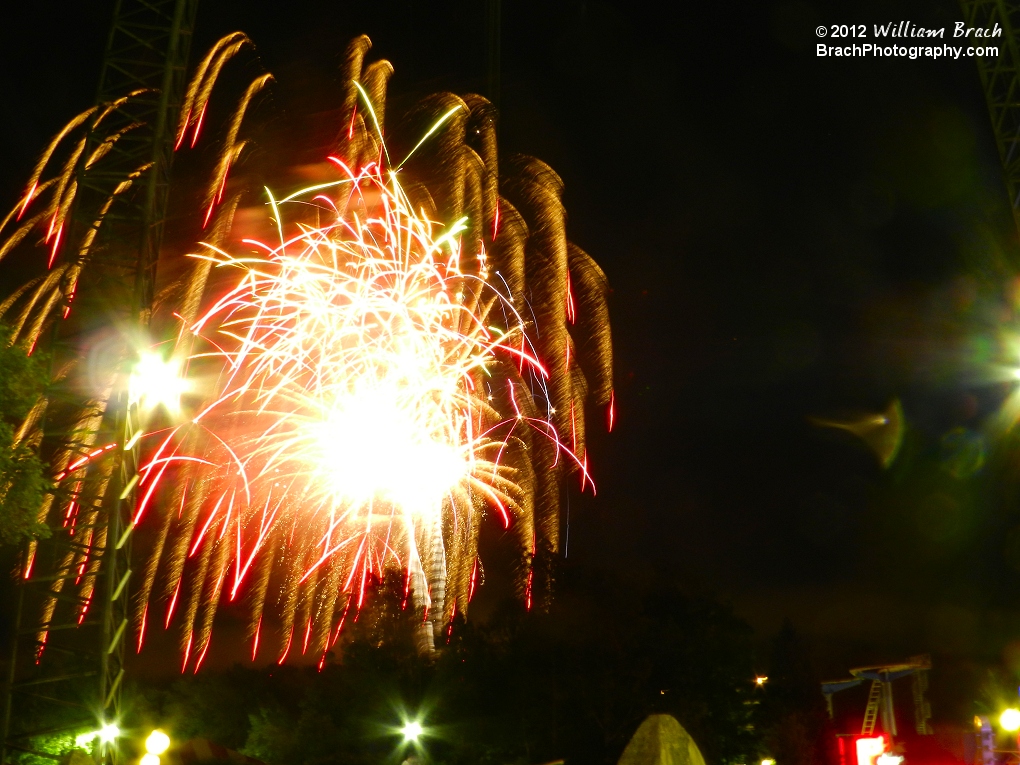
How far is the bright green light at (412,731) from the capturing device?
2864cm

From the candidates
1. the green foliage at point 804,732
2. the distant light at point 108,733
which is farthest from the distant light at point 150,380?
the green foliage at point 804,732

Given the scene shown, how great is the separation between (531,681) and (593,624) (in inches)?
106

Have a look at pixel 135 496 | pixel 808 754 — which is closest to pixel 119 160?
pixel 135 496

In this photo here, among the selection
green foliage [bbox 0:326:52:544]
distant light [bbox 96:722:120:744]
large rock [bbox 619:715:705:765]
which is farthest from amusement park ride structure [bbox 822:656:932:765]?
green foliage [bbox 0:326:52:544]

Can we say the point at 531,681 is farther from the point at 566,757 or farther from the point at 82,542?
the point at 82,542

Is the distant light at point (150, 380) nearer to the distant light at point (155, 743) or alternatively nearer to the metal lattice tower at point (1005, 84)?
the distant light at point (155, 743)

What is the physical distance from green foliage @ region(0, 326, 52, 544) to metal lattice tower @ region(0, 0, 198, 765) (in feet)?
2.29

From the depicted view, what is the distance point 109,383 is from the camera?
15.9 meters

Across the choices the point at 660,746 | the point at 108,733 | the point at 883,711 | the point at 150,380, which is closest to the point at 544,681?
the point at 883,711

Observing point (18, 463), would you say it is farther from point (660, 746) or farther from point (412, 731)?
point (412, 731)

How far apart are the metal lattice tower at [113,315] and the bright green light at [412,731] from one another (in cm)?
1299

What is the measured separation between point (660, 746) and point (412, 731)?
18642 mm

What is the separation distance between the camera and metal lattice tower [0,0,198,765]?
608 inches

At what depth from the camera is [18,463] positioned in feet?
49.8
